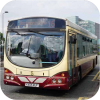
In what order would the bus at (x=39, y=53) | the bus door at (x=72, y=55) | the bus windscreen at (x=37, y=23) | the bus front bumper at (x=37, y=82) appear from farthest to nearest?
the bus door at (x=72, y=55), the bus windscreen at (x=37, y=23), the bus at (x=39, y=53), the bus front bumper at (x=37, y=82)

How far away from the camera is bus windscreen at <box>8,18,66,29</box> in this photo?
25.0 feet

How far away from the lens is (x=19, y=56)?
766 cm

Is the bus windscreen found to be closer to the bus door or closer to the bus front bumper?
the bus door

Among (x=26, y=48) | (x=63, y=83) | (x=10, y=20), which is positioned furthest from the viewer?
(x=10, y=20)

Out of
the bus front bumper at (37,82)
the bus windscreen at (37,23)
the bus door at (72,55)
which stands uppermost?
the bus windscreen at (37,23)

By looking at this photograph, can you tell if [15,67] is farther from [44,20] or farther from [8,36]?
[44,20]

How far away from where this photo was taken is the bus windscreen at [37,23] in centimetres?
763

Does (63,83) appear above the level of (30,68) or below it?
below

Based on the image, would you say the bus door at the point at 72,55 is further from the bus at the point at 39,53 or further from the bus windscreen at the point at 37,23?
the bus windscreen at the point at 37,23

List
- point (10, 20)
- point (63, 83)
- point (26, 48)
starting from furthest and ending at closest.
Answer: point (10, 20) < point (26, 48) < point (63, 83)

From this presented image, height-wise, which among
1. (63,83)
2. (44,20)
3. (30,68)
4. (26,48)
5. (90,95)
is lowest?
(90,95)

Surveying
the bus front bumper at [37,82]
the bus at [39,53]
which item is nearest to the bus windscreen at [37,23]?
the bus at [39,53]

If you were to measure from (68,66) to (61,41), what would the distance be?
→ 0.93m

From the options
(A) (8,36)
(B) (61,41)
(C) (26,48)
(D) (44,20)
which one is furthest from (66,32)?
(A) (8,36)
